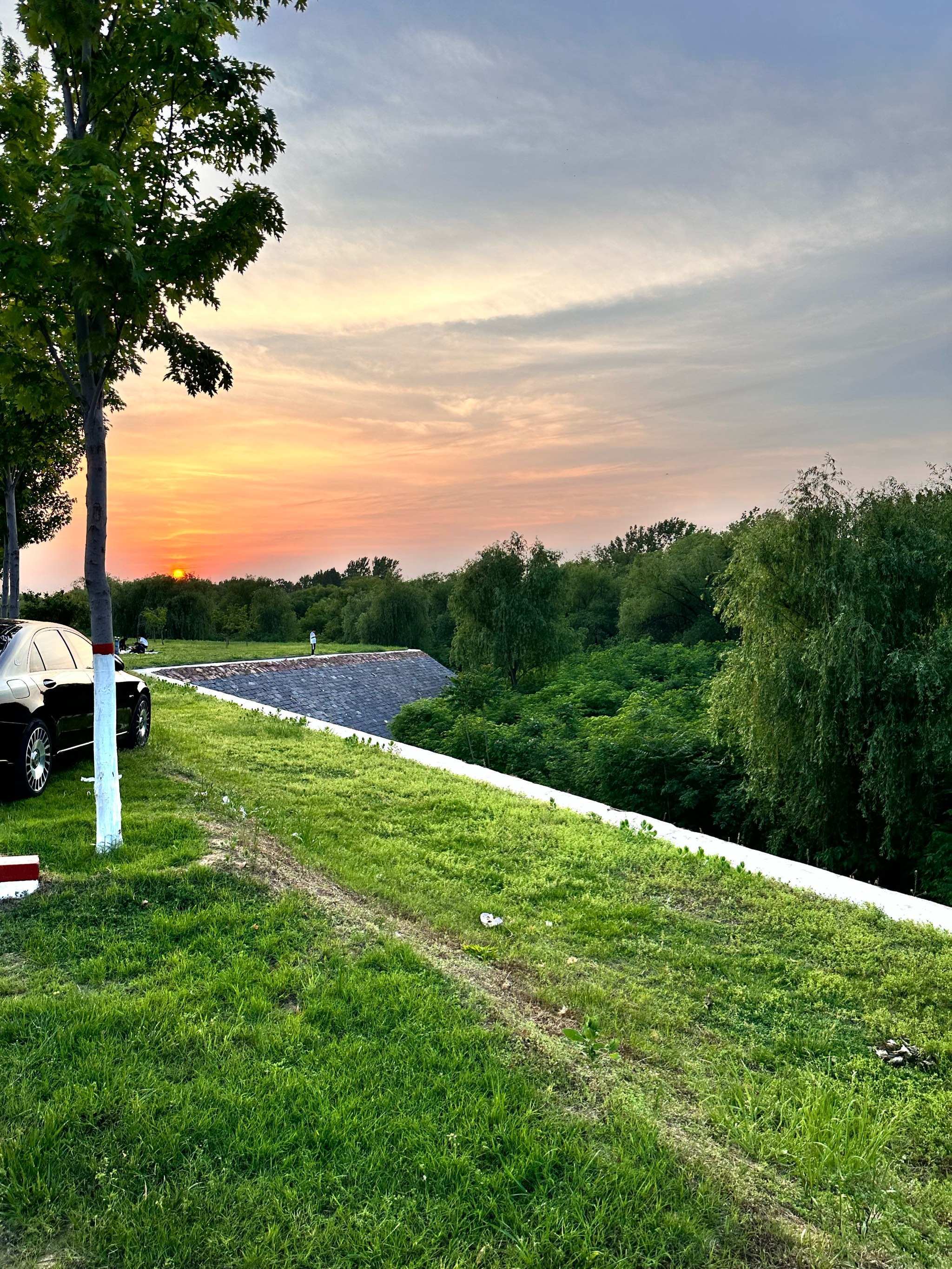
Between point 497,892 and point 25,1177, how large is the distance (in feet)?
12.2

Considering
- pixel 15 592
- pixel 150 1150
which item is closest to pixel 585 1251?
pixel 150 1150

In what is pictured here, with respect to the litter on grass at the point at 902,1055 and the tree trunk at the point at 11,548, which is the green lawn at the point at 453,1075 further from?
the tree trunk at the point at 11,548

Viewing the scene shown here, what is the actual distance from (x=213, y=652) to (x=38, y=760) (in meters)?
24.3

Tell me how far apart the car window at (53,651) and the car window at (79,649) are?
0.09m

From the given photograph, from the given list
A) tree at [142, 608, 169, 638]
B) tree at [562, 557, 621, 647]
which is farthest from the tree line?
tree at [562, 557, 621, 647]

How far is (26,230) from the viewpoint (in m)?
5.66

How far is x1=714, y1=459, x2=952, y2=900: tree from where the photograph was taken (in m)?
13.1

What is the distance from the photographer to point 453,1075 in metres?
3.33

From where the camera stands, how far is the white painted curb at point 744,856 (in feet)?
19.8

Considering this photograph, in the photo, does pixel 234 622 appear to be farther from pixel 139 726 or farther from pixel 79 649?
pixel 79 649

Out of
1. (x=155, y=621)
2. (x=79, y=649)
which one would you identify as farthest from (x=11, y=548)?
(x=155, y=621)

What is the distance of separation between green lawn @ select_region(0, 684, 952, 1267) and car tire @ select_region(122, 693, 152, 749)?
278 centimetres

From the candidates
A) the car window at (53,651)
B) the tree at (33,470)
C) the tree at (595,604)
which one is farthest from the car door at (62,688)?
the tree at (595,604)

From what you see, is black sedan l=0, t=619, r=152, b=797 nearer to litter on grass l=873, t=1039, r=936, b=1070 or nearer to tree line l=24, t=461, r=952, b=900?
litter on grass l=873, t=1039, r=936, b=1070
